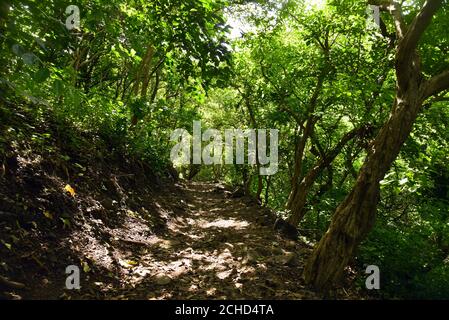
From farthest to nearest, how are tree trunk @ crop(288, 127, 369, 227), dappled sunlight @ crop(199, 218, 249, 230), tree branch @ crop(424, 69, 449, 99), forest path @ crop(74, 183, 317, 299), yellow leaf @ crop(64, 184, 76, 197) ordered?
tree trunk @ crop(288, 127, 369, 227) < dappled sunlight @ crop(199, 218, 249, 230) < yellow leaf @ crop(64, 184, 76, 197) < tree branch @ crop(424, 69, 449, 99) < forest path @ crop(74, 183, 317, 299)

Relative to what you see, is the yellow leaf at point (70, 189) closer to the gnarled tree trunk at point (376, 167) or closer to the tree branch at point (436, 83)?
the gnarled tree trunk at point (376, 167)

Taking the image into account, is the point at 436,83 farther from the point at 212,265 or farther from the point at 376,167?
the point at 212,265

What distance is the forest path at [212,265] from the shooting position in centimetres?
472

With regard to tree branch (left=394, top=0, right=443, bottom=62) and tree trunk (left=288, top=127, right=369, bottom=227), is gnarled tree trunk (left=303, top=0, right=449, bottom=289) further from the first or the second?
tree trunk (left=288, top=127, right=369, bottom=227)

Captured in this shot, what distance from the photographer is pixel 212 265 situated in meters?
5.80

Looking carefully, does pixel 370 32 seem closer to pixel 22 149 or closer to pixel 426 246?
pixel 426 246

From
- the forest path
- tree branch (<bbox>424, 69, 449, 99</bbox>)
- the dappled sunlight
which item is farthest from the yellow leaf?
tree branch (<bbox>424, 69, 449, 99</bbox>)

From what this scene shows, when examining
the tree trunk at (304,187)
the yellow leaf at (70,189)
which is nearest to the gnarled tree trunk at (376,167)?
the yellow leaf at (70,189)

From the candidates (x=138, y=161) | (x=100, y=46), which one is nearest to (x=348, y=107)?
(x=138, y=161)

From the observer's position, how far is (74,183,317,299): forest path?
15.5 feet

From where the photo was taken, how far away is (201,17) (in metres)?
4.41

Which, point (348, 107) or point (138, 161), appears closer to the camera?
point (348, 107)
